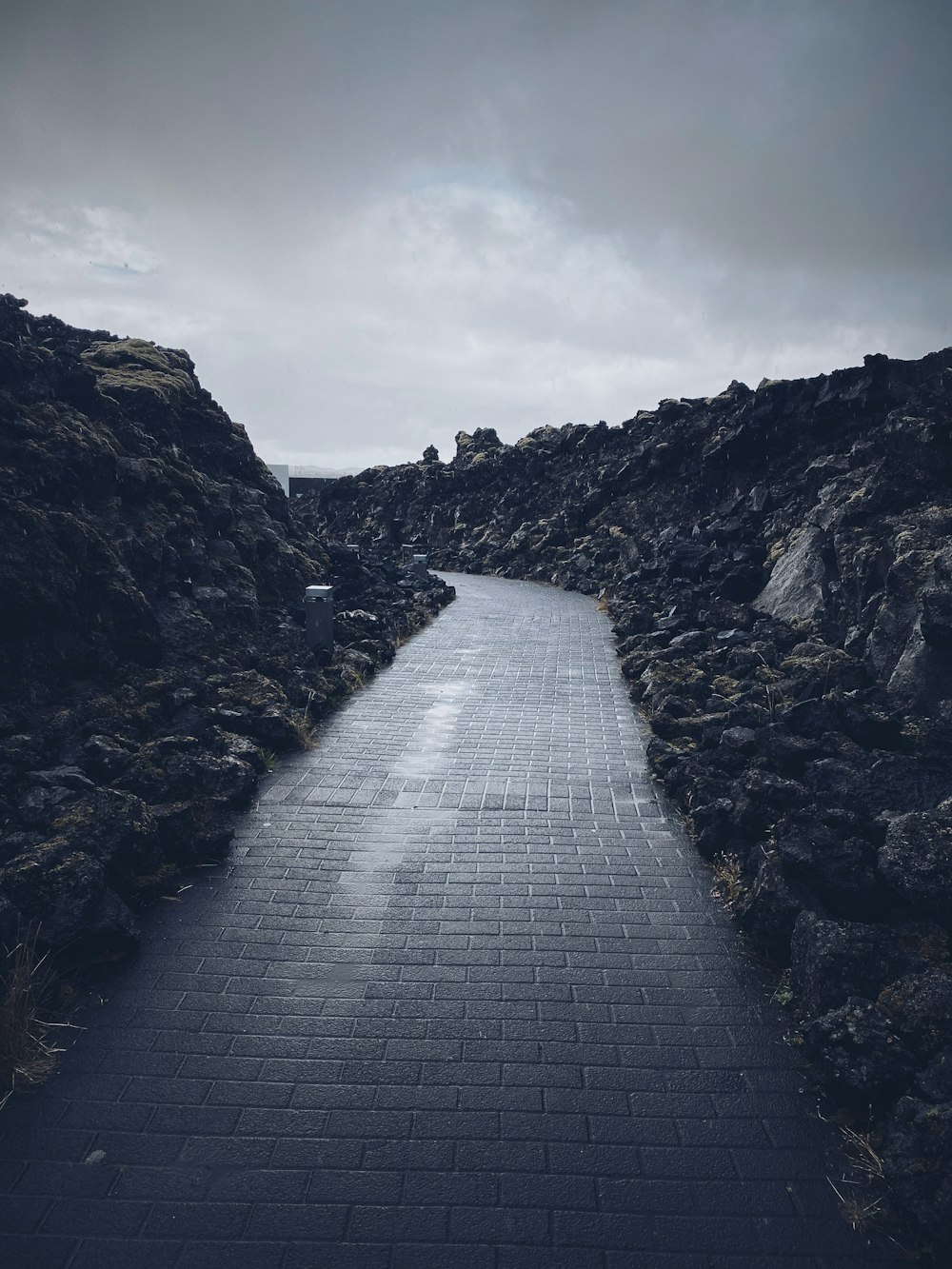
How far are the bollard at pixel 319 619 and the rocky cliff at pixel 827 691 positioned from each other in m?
5.84

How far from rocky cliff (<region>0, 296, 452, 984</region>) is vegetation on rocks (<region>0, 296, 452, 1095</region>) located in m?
0.03

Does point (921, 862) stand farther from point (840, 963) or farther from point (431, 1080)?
point (431, 1080)

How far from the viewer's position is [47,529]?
34.9 feet

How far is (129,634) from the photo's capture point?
11180mm

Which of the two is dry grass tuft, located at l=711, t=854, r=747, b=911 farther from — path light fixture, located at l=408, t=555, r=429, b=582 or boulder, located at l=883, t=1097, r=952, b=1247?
path light fixture, located at l=408, t=555, r=429, b=582

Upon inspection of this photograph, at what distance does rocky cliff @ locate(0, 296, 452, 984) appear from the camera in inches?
253

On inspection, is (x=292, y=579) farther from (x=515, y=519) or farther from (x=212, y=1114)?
(x=515, y=519)

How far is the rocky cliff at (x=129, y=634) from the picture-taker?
6418 millimetres

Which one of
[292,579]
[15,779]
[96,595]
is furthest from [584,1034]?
[292,579]

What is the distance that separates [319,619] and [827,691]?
8805 millimetres

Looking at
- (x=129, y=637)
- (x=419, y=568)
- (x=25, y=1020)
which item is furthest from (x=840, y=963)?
(x=419, y=568)

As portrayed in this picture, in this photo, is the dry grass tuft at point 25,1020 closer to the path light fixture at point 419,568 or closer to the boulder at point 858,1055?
the boulder at point 858,1055

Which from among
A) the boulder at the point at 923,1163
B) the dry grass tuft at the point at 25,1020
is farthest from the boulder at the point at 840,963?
the dry grass tuft at the point at 25,1020

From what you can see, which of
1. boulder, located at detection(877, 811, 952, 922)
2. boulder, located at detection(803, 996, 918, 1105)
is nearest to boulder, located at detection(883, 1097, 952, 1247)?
boulder, located at detection(803, 996, 918, 1105)
